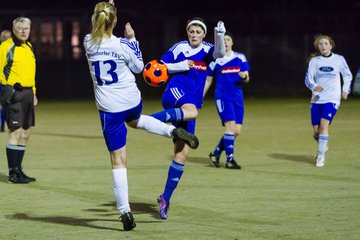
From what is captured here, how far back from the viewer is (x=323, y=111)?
14430mm

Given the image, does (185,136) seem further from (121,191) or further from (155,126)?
(121,191)

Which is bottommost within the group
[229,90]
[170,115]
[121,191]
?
[229,90]

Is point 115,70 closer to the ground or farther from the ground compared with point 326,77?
farther from the ground

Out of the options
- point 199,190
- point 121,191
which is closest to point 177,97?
point 121,191

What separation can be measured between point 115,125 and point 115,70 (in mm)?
538

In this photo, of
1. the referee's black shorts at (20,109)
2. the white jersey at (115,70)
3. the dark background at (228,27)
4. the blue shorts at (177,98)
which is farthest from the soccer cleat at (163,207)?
the dark background at (228,27)

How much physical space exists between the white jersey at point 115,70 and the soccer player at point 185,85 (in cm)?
80

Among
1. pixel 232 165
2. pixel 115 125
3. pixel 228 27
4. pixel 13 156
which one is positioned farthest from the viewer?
pixel 228 27

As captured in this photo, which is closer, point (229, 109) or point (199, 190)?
point (199, 190)

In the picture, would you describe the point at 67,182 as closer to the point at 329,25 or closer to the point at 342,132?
the point at 342,132

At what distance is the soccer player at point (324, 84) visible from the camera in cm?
1438

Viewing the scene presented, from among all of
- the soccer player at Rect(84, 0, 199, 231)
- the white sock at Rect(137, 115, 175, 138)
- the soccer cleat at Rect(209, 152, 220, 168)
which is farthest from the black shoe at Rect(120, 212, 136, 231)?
the soccer cleat at Rect(209, 152, 220, 168)

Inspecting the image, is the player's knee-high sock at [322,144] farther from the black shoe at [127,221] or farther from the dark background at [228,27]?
the dark background at [228,27]

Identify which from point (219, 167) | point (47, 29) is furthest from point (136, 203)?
point (47, 29)
